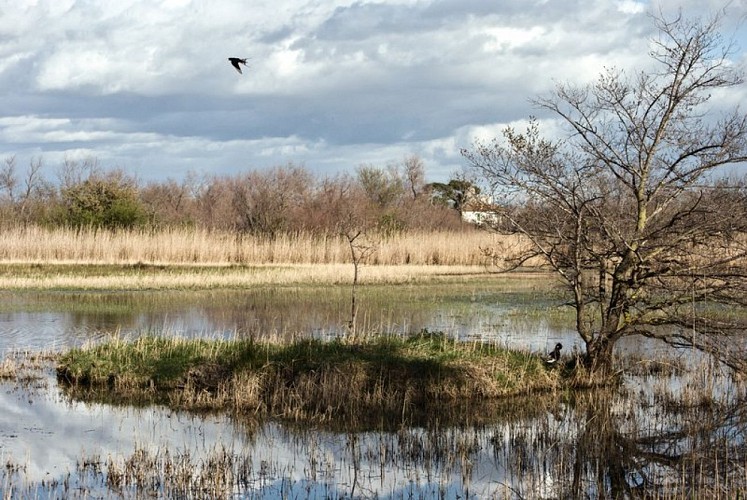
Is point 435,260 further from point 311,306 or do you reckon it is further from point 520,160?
point 520,160

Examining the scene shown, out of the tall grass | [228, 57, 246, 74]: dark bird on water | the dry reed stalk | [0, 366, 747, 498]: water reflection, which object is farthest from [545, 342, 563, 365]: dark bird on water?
the tall grass

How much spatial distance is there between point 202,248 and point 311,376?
2359cm

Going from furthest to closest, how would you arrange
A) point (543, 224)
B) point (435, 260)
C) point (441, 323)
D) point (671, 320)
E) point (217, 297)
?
point (435, 260), point (217, 297), point (441, 323), point (543, 224), point (671, 320)

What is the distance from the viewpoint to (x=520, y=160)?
42.5 feet

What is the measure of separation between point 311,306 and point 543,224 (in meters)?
11.6

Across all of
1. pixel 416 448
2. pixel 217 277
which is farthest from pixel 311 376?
pixel 217 277

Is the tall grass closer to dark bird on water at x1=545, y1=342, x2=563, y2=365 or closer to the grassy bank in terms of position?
dark bird on water at x1=545, y1=342, x2=563, y2=365

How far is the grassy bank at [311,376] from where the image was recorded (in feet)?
38.9

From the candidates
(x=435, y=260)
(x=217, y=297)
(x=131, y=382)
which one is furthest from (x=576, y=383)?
(x=435, y=260)

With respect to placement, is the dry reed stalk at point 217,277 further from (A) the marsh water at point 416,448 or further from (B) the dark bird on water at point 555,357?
(B) the dark bird on water at point 555,357

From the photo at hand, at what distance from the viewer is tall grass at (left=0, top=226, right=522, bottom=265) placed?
34000 mm

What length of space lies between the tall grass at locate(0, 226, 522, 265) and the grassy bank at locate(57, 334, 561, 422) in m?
19.1

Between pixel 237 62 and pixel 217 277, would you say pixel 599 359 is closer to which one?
pixel 237 62

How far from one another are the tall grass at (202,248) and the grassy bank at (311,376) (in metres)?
19.1
